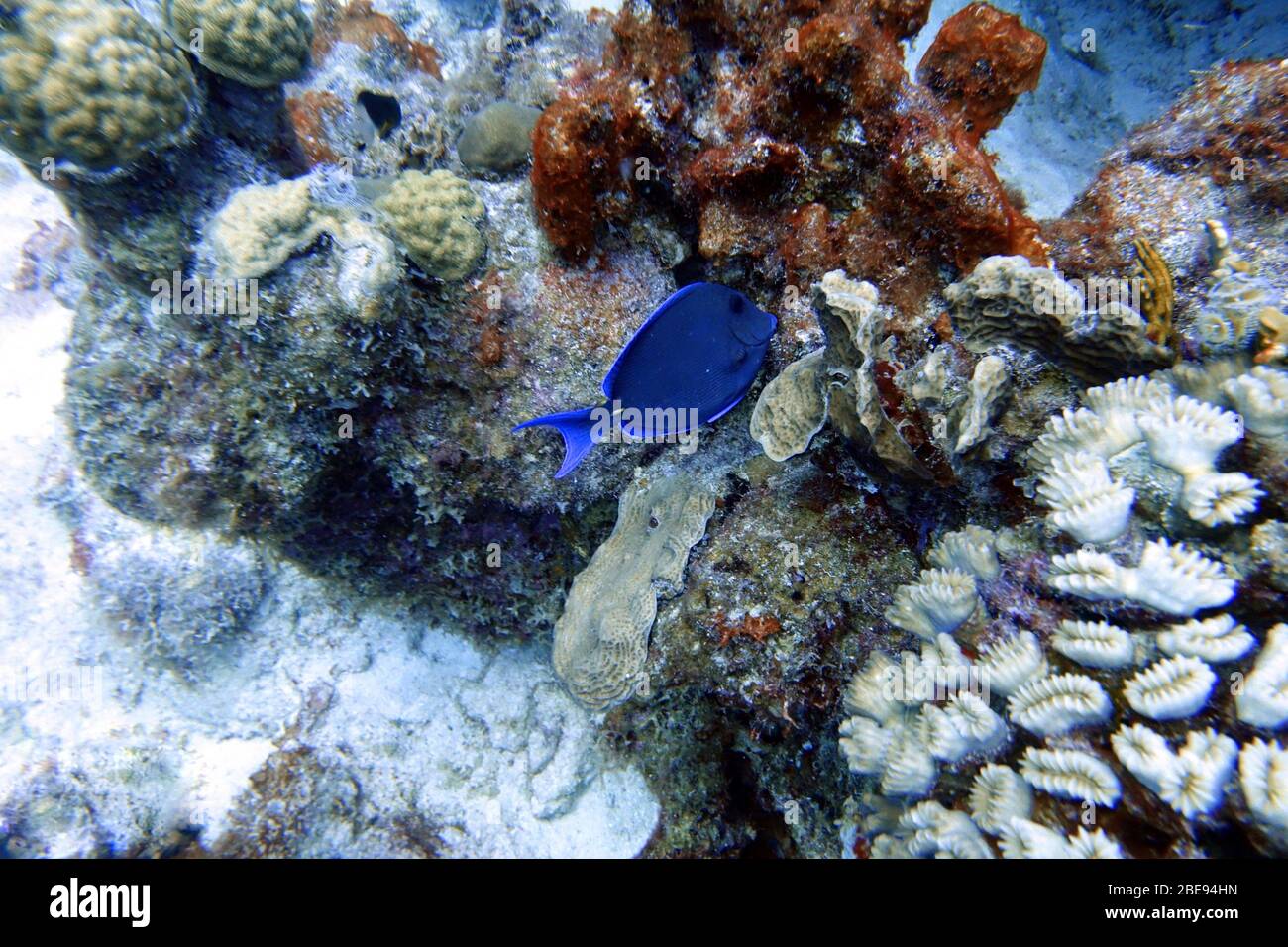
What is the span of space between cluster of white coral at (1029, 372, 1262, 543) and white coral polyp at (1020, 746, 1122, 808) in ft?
2.10

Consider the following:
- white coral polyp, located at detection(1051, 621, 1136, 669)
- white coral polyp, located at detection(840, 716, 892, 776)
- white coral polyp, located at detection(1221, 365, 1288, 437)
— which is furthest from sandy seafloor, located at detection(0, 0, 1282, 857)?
white coral polyp, located at detection(1221, 365, 1288, 437)

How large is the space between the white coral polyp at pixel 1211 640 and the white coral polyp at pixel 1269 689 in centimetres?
5

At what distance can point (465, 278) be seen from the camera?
2.77 metres

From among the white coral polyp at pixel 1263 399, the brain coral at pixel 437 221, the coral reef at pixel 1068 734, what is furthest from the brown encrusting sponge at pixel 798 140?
the coral reef at pixel 1068 734

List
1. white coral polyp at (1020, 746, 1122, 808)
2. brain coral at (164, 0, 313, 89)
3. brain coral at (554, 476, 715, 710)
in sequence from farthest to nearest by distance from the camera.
Result: 1. brain coral at (554, 476, 715, 710)
2. brain coral at (164, 0, 313, 89)
3. white coral polyp at (1020, 746, 1122, 808)

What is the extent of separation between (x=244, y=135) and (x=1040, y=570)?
401cm

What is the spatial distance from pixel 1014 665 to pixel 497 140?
3.38 m

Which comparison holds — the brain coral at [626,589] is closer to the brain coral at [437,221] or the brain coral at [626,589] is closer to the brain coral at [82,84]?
the brain coral at [437,221]

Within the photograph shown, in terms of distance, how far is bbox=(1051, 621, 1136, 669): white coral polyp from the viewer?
160cm

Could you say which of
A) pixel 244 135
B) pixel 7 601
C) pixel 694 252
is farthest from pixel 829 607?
pixel 7 601

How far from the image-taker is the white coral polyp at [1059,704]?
161 cm

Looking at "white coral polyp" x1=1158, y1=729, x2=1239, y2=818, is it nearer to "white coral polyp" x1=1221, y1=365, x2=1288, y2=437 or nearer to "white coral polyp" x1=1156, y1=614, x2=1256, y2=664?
"white coral polyp" x1=1156, y1=614, x2=1256, y2=664
